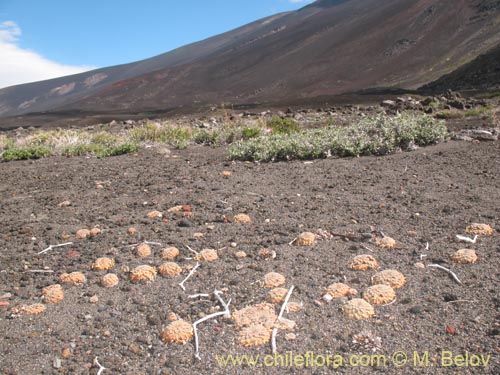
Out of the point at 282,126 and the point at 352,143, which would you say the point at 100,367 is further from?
the point at 282,126

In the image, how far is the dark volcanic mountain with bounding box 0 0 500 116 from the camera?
30.0 meters

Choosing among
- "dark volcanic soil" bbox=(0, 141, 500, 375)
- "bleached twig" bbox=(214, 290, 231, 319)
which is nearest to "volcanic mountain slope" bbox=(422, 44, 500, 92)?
"dark volcanic soil" bbox=(0, 141, 500, 375)

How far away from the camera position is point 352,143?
18.7 feet

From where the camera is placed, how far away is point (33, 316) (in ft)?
7.45

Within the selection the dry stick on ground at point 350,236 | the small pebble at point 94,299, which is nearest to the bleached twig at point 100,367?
the small pebble at point 94,299

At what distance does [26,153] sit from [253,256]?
18.8 ft

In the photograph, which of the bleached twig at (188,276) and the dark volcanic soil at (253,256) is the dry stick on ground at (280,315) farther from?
the bleached twig at (188,276)

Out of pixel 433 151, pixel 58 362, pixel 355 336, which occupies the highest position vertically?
pixel 58 362

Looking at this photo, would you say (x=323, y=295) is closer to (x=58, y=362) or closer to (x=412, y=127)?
(x=58, y=362)

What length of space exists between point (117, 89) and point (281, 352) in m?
47.9

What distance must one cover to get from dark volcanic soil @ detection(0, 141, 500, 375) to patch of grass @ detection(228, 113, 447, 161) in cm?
39

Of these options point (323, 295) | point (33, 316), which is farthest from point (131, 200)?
point (323, 295)

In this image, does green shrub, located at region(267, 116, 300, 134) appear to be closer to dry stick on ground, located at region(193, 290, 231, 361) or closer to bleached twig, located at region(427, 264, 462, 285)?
bleached twig, located at region(427, 264, 462, 285)

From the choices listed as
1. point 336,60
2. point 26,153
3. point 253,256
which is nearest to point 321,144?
point 253,256
